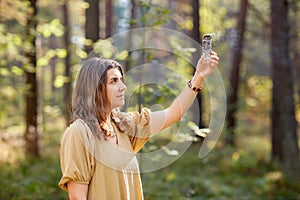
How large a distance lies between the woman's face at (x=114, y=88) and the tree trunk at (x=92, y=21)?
4.33 m

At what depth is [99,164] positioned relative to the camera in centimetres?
231

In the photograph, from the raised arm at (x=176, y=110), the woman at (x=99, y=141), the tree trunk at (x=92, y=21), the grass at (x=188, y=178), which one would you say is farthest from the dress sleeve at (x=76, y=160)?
the tree trunk at (x=92, y=21)

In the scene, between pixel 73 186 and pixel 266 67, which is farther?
pixel 266 67

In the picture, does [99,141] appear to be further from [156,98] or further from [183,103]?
[156,98]

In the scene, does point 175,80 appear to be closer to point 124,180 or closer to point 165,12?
point 165,12

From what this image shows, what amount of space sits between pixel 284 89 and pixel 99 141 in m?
7.04

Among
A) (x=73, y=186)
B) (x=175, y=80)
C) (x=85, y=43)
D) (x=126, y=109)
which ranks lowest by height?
(x=73, y=186)

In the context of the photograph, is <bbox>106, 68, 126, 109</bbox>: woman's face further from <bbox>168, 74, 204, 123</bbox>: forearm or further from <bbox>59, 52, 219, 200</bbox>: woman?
<bbox>168, 74, 204, 123</bbox>: forearm

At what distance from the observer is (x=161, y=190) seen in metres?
7.50

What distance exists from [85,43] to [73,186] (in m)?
3.47

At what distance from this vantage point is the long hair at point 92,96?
2334 mm

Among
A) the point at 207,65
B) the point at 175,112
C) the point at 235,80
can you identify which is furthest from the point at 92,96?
the point at 235,80

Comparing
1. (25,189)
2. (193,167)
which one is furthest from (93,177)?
(193,167)

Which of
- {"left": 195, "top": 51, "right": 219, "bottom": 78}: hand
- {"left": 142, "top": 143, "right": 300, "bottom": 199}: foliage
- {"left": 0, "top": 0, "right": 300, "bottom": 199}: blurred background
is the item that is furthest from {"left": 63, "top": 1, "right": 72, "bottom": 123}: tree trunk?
{"left": 142, "top": 143, "right": 300, "bottom": 199}: foliage
